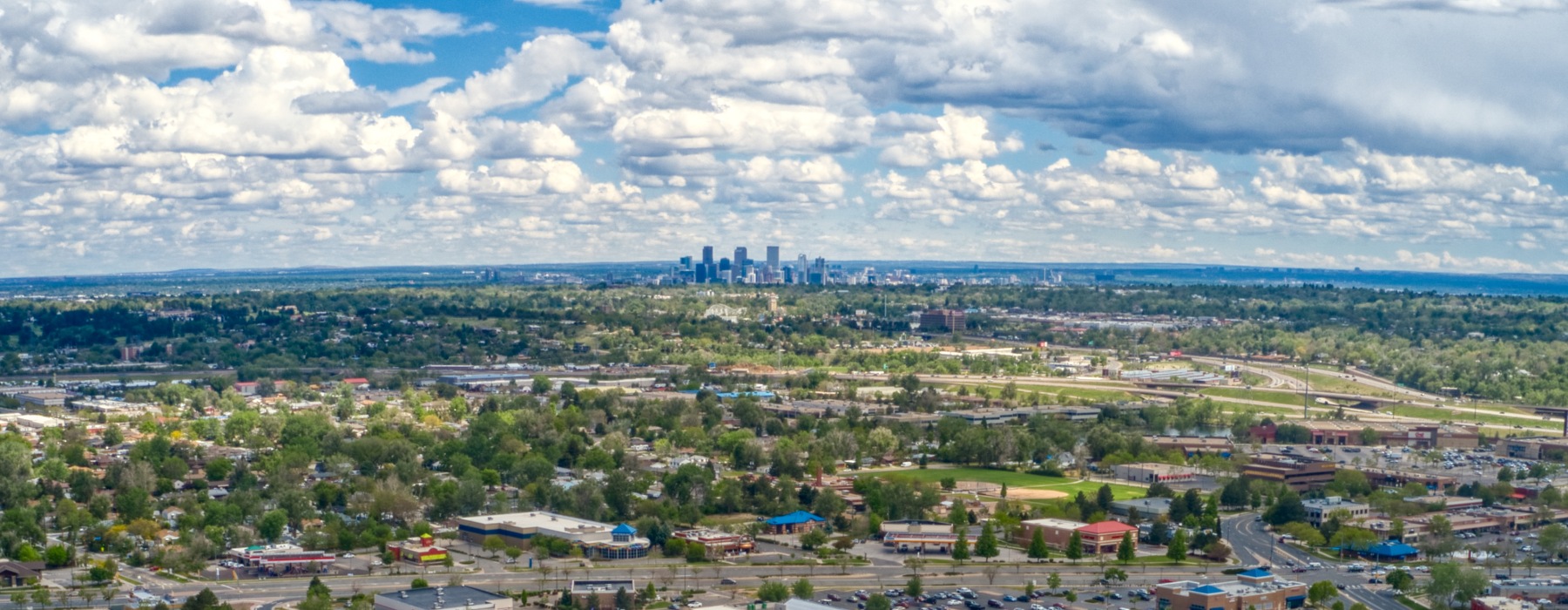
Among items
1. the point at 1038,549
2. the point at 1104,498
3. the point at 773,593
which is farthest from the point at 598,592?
the point at 1104,498

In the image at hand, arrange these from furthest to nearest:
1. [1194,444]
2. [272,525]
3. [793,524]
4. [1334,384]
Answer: [1334,384], [1194,444], [793,524], [272,525]

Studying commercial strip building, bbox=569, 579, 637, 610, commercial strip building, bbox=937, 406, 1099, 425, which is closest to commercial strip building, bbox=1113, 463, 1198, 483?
commercial strip building, bbox=937, 406, 1099, 425

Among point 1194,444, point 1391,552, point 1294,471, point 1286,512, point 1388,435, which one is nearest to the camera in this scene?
point 1391,552

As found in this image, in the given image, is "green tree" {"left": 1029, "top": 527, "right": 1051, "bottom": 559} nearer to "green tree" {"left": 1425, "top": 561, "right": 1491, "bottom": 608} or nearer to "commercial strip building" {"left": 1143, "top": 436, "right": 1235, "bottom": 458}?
"green tree" {"left": 1425, "top": 561, "right": 1491, "bottom": 608}

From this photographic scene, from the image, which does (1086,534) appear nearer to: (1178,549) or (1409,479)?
(1178,549)

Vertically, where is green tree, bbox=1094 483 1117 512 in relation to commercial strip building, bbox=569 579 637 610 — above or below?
above

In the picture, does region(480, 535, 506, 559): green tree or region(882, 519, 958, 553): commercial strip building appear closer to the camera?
region(480, 535, 506, 559): green tree

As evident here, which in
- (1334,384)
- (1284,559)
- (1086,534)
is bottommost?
(1284,559)
